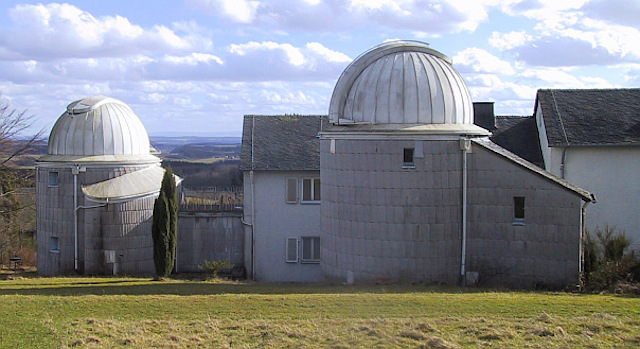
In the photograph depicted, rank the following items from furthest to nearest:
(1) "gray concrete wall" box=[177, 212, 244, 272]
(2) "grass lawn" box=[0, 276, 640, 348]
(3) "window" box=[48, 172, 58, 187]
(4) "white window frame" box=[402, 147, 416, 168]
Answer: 1. (1) "gray concrete wall" box=[177, 212, 244, 272]
2. (3) "window" box=[48, 172, 58, 187]
3. (4) "white window frame" box=[402, 147, 416, 168]
4. (2) "grass lawn" box=[0, 276, 640, 348]

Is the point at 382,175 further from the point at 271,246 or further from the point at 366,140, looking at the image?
the point at 271,246

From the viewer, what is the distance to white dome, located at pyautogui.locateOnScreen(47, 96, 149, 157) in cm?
2542

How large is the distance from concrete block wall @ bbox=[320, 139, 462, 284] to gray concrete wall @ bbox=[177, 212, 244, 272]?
25.9 ft

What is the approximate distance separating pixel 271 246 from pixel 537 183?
11181mm

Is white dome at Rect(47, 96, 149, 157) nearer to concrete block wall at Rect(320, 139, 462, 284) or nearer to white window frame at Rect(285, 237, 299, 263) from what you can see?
white window frame at Rect(285, 237, 299, 263)

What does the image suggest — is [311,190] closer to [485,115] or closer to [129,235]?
[129,235]

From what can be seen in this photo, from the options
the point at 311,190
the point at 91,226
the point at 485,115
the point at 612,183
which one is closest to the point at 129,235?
the point at 91,226

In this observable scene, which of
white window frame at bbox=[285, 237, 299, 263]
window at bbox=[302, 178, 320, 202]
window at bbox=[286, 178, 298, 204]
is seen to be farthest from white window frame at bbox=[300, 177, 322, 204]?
white window frame at bbox=[285, 237, 299, 263]

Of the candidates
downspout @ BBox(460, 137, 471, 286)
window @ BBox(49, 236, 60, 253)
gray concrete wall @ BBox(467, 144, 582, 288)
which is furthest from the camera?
window @ BBox(49, 236, 60, 253)

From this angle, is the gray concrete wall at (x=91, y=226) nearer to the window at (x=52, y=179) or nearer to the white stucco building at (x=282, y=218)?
the window at (x=52, y=179)

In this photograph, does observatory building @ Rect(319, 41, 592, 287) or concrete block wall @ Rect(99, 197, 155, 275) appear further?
concrete block wall @ Rect(99, 197, 155, 275)

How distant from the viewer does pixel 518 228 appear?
19.4 m

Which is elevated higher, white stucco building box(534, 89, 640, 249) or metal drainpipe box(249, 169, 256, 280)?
white stucco building box(534, 89, 640, 249)

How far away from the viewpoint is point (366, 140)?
19547 millimetres
